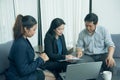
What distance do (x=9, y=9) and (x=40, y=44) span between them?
757mm

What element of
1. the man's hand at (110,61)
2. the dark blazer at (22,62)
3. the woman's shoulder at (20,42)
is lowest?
the man's hand at (110,61)

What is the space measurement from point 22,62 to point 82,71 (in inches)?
27.1

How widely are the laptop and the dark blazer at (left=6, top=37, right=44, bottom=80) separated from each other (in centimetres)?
35

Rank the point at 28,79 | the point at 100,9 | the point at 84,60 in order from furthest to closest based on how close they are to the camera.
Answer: the point at 100,9 → the point at 84,60 → the point at 28,79

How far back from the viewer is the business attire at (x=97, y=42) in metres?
2.96

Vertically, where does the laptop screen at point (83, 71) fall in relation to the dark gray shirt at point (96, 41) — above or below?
below

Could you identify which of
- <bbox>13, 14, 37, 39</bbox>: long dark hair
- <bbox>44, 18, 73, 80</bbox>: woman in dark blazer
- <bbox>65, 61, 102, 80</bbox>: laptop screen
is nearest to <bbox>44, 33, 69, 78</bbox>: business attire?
<bbox>44, 18, 73, 80</bbox>: woman in dark blazer

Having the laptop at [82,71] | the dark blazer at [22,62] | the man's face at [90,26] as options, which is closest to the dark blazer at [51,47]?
the laptop at [82,71]

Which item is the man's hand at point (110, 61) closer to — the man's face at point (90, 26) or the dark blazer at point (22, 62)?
the man's face at point (90, 26)

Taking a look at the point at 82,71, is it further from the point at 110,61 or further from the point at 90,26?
the point at 90,26

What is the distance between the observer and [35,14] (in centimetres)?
368

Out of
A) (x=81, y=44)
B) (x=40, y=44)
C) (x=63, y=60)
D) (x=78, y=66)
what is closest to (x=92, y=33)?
(x=81, y=44)

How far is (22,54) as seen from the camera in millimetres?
2043

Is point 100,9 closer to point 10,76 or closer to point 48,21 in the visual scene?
point 48,21
